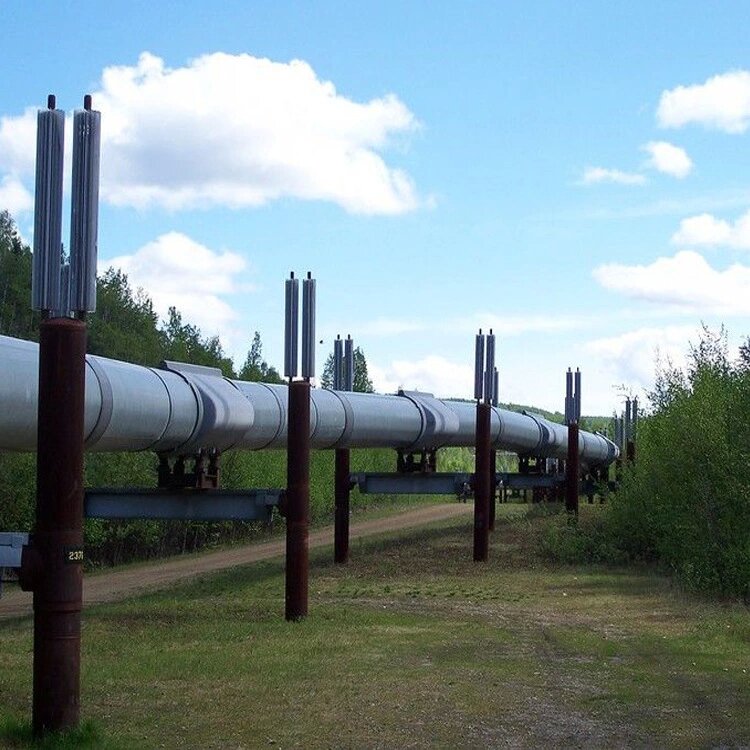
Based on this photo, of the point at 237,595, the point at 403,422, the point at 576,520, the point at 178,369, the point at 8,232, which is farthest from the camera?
the point at 8,232

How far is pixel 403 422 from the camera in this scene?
80.8 ft

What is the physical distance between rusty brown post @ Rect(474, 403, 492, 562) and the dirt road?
252 inches

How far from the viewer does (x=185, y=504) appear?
58.0ft

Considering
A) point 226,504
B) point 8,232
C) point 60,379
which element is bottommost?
point 226,504

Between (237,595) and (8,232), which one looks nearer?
(237,595)

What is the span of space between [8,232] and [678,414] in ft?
194

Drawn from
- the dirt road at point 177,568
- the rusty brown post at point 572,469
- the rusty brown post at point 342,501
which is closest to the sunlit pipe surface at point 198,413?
the rusty brown post at point 342,501

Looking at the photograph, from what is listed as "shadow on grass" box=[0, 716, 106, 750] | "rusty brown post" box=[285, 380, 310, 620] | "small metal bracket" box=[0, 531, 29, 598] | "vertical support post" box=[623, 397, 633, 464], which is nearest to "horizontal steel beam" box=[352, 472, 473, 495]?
"rusty brown post" box=[285, 380, 310, 620]

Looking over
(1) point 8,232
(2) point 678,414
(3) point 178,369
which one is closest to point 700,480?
(2) point 678,414

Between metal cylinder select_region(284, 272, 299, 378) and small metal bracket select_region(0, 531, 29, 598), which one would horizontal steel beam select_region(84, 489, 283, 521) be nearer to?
metal cylinder select_region(284, 272, 299, 378)

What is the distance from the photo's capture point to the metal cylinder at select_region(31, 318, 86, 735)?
902 cm

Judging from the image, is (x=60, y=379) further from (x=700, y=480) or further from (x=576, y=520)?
(x=576, y=520)

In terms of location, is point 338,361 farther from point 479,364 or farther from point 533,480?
point 533,480

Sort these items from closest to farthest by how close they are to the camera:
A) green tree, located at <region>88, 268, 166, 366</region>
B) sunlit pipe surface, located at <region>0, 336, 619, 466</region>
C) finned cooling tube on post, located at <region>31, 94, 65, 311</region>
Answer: finned cooling tube on post, located at <region>31, 94, 65, 311</region>, sunlit pipe surface, located at <region>0, 336, 619, 466</region>, green tree, located at <region>88, 268, 166, 366</region>
